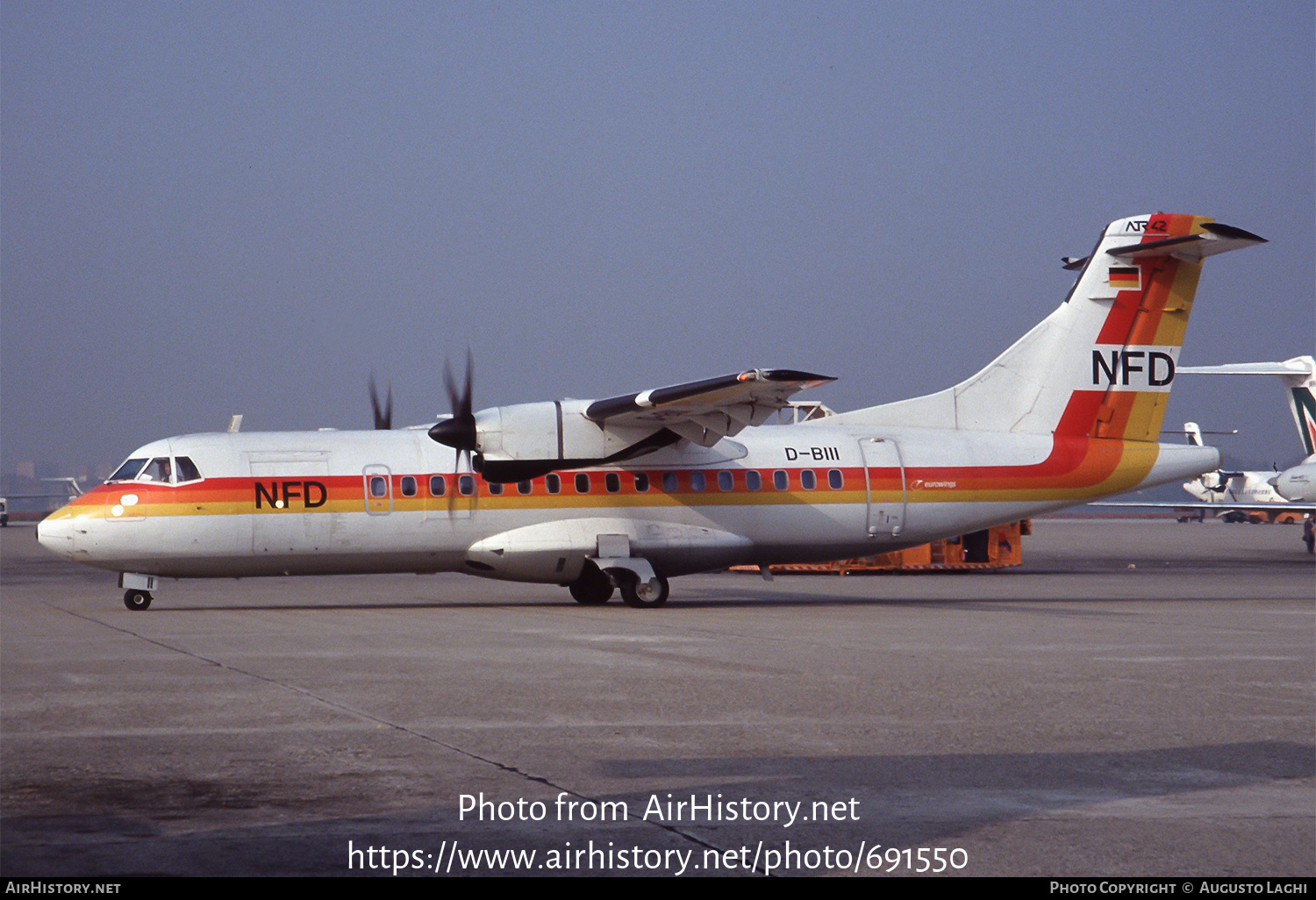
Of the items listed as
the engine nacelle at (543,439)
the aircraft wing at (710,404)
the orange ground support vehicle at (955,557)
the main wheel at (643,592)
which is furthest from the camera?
the orange ground support vehicle at (955,557)

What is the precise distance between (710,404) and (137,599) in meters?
9.93

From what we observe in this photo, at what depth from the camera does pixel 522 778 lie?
7.24 meters

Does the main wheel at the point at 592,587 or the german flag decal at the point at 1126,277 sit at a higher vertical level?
the german flag decal at the point at 1126,277

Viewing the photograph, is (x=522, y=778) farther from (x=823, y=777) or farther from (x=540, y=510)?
(x=540, y=510)

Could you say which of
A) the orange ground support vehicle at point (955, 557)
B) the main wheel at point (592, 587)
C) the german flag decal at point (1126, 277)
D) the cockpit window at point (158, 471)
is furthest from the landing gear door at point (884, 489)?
the orange ground support vehicle at point (955, 557)

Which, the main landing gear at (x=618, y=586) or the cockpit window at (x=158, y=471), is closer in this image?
the cockpit window at (x=158, y=471)

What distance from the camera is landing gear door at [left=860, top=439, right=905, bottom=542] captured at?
75.4 feet

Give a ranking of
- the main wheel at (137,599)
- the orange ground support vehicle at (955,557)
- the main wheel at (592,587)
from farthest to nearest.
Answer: the orange ground support vehicle at (955,557) < the main wheel at (592,587) < the main wheel at (137,599)

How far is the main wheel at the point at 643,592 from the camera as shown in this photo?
72.4 ft

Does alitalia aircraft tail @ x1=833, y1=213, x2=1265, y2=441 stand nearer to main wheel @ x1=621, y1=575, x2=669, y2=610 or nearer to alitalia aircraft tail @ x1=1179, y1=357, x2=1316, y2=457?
main wheel @ x1=621, y1=575, x2=669, y2=610

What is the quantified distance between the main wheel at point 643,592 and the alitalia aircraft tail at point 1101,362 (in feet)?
16.5

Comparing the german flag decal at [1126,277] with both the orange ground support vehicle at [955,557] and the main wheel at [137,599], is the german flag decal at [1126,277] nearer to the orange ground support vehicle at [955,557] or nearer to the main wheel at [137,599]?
the orange ground support vehicle at [955,557]

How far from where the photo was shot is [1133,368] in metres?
24.0

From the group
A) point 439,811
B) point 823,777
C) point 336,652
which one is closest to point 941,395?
point 336,652
